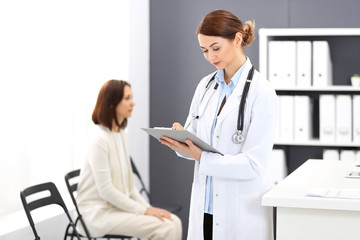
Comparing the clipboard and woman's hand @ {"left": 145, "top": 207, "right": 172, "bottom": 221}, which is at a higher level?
the clipboard

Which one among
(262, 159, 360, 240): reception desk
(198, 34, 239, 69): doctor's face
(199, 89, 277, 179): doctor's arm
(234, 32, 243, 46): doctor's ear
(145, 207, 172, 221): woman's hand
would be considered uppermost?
(234, 32, 243, 46): doctor's ear

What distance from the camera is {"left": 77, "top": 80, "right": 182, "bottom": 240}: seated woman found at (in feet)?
10.4

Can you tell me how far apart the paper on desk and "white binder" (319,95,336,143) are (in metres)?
1.90

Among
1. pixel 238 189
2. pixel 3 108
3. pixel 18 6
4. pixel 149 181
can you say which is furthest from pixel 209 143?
pixel 149 181

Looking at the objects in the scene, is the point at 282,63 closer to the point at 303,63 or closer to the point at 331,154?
the point at 303,63

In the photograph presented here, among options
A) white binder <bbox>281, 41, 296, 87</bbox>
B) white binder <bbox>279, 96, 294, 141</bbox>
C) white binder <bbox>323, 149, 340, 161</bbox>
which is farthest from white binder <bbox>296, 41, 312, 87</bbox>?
white binder <bbox>323, 149, 340, 161</bbox>

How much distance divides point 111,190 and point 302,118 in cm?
143

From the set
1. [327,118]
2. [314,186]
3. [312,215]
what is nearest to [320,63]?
[327,118]

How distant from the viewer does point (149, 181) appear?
4570mm

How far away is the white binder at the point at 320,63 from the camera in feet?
12.0

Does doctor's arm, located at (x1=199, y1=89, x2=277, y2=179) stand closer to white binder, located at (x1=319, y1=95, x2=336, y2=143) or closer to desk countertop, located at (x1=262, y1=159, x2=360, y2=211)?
desk countertop, located at (x1=262, y1=159, x2=360, y2=211)

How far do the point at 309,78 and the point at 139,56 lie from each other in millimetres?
1374

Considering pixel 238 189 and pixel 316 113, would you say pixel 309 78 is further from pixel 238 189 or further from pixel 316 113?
pixel 238 189

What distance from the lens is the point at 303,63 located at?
3711mm
